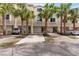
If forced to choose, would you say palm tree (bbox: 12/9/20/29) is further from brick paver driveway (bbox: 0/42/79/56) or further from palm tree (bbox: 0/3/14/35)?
brick paver driveway (bbox: 0/42/79/56)

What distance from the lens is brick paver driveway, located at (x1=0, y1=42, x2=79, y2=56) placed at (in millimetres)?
7332

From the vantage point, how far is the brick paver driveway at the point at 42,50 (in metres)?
7.33

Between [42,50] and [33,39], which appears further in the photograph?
[33,39]

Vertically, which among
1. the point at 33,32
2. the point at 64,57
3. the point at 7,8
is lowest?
the point at 64,57

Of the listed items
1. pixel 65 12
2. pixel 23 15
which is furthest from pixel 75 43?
pixel 23 15

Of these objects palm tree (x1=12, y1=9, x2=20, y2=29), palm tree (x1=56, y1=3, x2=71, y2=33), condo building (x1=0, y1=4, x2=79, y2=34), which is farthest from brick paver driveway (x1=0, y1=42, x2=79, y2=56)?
palm tree (x1=12, y1=9, x2=20, y2=29)

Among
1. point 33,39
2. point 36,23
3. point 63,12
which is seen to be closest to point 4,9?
point 36,23

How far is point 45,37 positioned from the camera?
7520 millimetres

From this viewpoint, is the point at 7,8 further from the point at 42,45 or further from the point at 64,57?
the point at 64,57

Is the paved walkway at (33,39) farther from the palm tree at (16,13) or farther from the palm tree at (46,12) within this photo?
the palm tree at (16,13)

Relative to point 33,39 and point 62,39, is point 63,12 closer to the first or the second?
point 62,39

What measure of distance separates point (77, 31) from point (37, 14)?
0.89m

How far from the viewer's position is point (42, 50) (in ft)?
24.3

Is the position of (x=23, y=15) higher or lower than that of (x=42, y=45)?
higher
